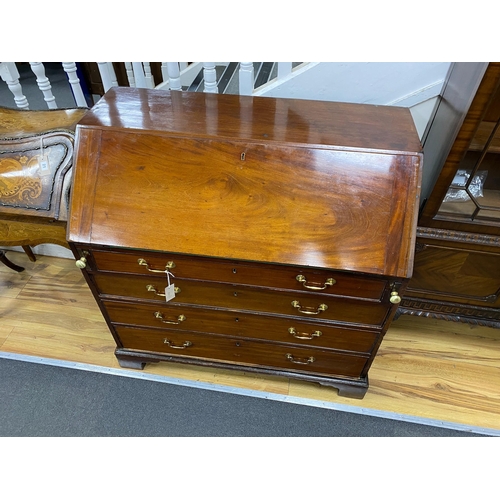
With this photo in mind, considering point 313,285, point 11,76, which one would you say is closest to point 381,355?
point 313,285

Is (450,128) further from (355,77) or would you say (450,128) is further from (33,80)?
(33,80)

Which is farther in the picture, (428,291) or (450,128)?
(428,291)

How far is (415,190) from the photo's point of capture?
1.00 m

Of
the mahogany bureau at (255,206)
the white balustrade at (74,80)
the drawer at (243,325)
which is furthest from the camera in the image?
the white balustrade at (74,80)

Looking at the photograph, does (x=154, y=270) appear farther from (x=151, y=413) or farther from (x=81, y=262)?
(x=151, y=413)

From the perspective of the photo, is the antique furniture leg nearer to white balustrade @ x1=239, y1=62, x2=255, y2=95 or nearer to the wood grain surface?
the wood grain surface

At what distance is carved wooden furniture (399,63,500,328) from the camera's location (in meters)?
1.07

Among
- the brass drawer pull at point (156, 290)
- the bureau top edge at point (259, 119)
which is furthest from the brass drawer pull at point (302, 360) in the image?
the bureau top edge at point (259, 119)

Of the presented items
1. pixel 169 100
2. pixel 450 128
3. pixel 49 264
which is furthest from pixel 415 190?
pixel 49 264

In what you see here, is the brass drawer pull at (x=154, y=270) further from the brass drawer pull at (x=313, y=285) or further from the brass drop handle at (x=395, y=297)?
the brass drop handle at (x=395, y=297)

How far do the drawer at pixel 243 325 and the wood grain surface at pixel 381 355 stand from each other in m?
0.35

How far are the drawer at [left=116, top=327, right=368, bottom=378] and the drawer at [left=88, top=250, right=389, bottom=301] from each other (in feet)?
1.14

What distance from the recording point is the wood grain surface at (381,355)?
1509 mm

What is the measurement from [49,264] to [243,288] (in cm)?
150
